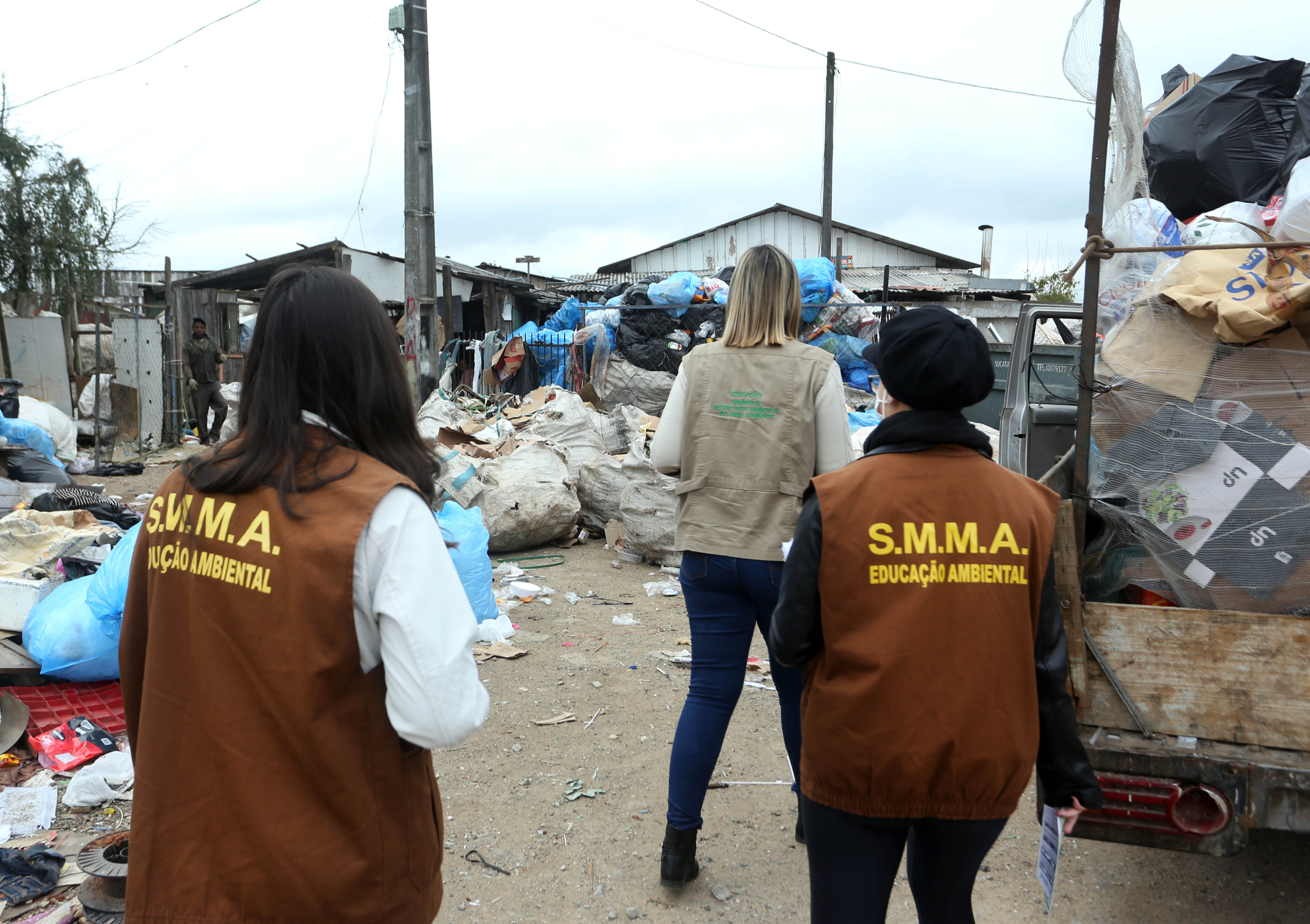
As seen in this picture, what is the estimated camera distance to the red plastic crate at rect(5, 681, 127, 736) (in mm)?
3549

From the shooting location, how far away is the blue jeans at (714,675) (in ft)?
8.14

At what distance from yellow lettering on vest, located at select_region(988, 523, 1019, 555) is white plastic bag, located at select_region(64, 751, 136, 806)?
2998 mm

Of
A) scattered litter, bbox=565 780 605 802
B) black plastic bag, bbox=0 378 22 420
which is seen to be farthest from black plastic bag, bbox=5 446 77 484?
scattered litter, bbox=565 780 605 802

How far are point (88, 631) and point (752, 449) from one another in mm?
2897

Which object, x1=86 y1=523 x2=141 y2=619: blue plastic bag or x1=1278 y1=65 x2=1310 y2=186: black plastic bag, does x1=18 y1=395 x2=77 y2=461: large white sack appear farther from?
x1=1278 y1=65 x2=1310 y2=186: black plastic bag

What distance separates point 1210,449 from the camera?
225 cm

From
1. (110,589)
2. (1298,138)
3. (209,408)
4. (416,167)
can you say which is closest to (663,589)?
(110,589)

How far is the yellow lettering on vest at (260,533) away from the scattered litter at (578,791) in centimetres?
230

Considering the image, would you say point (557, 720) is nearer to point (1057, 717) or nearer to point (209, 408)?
point (1057, 717)

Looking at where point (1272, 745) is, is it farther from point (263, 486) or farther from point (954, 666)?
point (263, 486)

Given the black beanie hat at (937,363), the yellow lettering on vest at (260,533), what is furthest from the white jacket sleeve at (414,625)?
the black beanie hat at (937,363)

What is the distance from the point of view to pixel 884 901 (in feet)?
5.43

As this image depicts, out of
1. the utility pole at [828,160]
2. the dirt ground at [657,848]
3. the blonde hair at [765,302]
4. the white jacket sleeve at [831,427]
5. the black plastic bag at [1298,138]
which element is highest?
the utility pole at [828,160]

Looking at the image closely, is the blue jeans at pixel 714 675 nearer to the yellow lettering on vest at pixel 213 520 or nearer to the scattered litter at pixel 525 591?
the yellow lettering on vest at pixel 213 520
